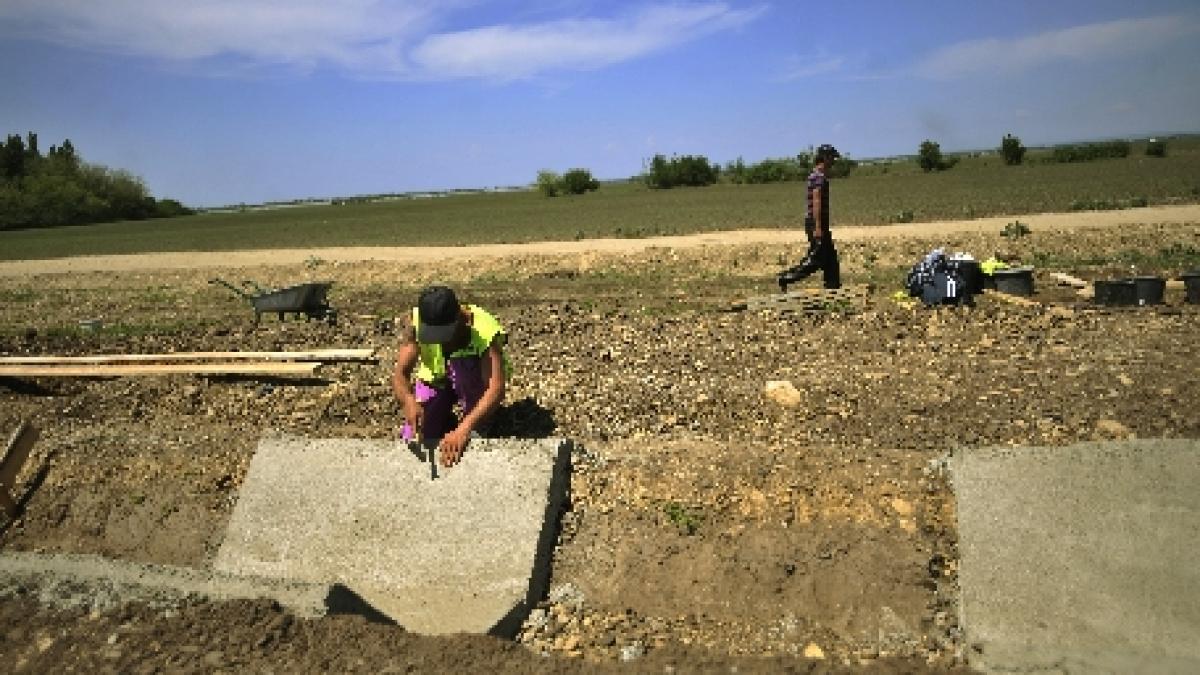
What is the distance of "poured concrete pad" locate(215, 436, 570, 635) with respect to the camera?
446cm

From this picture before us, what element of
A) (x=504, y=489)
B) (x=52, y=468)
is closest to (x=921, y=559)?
(x=504, y=489)

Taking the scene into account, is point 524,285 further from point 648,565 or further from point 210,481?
point 648,565

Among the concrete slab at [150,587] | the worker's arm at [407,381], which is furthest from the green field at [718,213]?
the concrete slab at [150,587]

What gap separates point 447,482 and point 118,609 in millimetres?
1638

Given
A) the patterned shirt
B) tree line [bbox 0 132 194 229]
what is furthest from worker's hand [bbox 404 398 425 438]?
tree line [bbox 0 132 194 229]

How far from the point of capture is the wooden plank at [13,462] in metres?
5.93

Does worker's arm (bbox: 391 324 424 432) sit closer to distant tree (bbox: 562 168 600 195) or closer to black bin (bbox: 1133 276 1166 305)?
black bin (bbox: 1133 276 1166 305)

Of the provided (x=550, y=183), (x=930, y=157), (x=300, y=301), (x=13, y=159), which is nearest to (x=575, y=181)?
(x=550, y=183)

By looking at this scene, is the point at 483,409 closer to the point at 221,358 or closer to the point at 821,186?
the point at 221,358

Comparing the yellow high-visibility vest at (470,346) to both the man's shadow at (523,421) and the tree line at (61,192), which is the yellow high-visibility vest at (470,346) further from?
the tree line at (61,192)

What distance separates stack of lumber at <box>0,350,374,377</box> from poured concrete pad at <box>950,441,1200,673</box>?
534 centimetres

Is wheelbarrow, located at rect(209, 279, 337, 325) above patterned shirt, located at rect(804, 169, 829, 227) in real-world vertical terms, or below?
below

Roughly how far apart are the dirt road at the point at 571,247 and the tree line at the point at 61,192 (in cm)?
3759

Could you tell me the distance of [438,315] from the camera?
15.9ft
